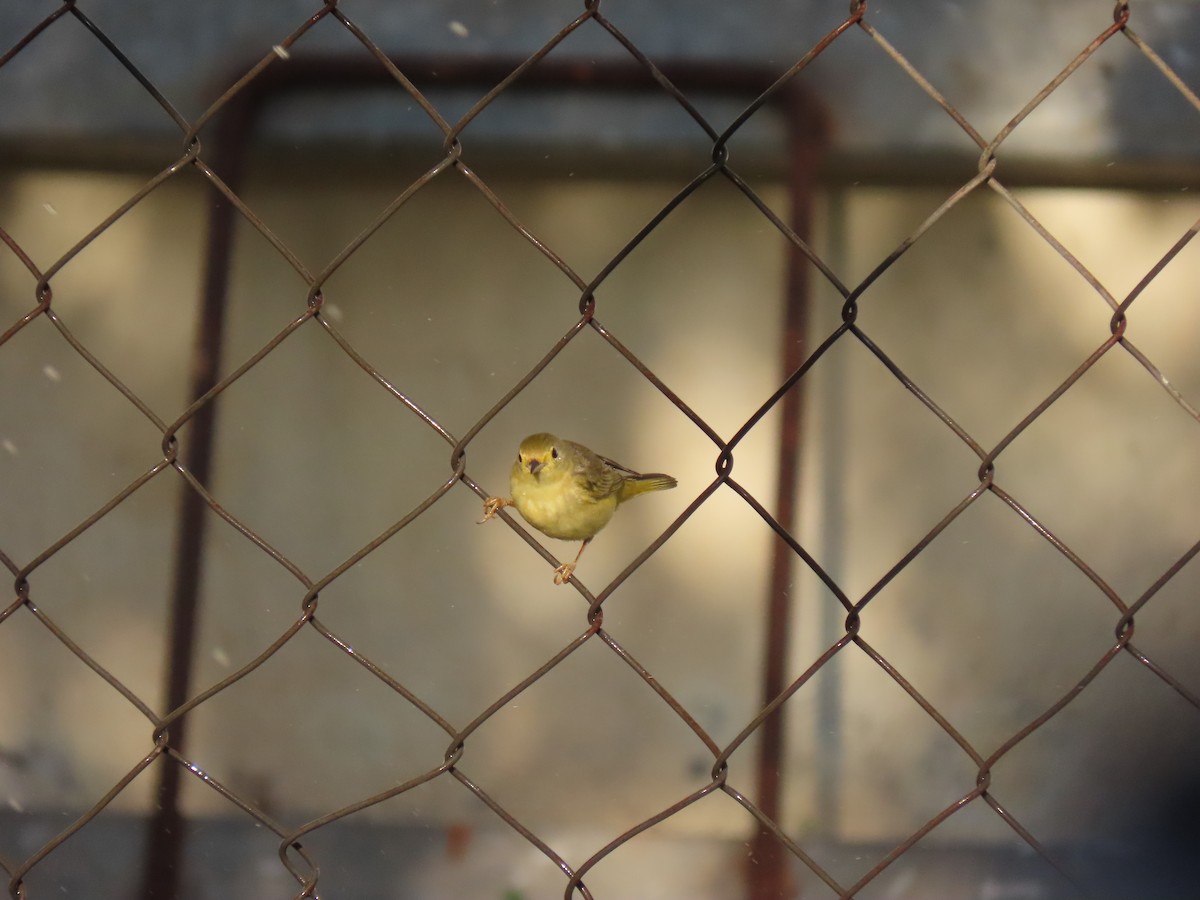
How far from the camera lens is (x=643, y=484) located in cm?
139

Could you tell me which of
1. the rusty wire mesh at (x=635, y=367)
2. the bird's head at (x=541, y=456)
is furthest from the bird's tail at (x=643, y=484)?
the rusty wire mesh at (x=635, y=367)

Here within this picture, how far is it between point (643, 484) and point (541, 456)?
0.52 feet

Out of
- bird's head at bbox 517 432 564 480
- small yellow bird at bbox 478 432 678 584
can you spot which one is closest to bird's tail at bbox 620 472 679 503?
small yellow bird at bbox 478 432 678 584

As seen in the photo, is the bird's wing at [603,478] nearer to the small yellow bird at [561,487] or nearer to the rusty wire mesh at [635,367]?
the small yellow bird at [561,487]

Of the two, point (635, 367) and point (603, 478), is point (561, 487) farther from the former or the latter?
point (635, 367)

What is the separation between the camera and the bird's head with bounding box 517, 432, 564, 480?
130 centimetres

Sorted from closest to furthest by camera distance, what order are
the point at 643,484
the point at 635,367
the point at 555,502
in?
the point at 635,367, the point at 555,502, the point at 643,484

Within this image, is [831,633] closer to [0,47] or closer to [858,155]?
[858,155]

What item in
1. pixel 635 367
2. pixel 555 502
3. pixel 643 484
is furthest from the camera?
pixel 643 484

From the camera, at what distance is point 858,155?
154 cm

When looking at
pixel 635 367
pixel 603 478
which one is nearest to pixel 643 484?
pixel 603 478

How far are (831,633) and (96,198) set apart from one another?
1265 millimetres

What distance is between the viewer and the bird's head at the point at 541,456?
1304mm

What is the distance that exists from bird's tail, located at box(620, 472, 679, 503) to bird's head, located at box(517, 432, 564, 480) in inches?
4.3
